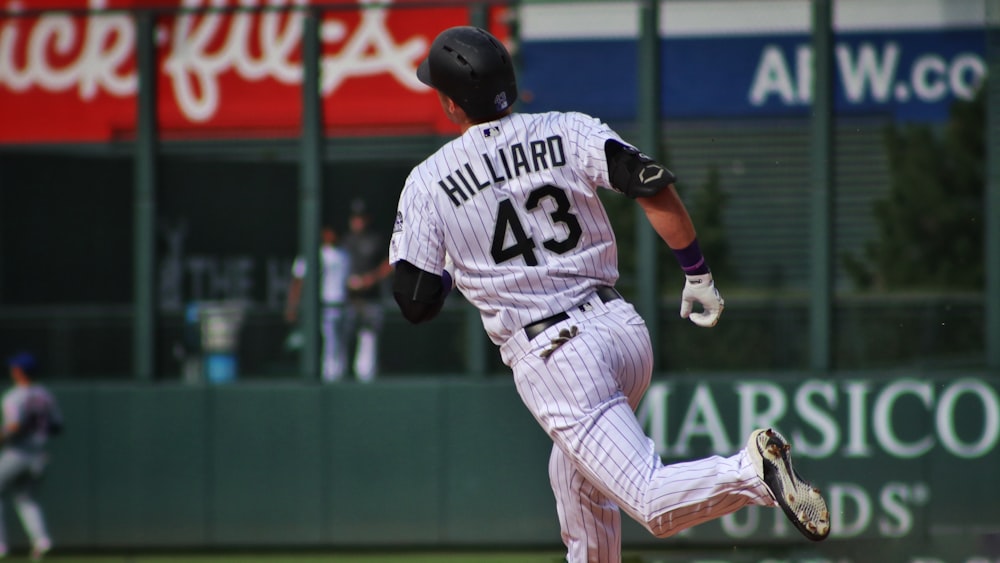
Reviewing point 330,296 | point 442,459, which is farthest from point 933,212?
point 330,296

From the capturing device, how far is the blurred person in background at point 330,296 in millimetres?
8266

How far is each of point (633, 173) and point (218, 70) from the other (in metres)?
6.85

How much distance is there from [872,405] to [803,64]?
2.24m

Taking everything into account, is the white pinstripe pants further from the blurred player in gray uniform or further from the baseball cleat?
the blurred player in gray uniform

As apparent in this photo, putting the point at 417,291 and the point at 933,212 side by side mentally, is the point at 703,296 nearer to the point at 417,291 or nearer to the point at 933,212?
the point at 417,291

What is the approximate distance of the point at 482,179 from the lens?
136 inches

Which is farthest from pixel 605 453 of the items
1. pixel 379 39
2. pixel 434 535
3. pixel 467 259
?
pixel 379 39

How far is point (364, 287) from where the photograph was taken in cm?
829

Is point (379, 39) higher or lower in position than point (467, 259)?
higher

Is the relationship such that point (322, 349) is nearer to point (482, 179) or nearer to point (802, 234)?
point (802, 234)

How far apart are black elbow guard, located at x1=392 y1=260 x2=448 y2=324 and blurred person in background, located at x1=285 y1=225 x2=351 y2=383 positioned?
4858 mm

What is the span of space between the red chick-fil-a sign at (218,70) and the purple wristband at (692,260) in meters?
5.24

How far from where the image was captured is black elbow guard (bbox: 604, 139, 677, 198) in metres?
3.26

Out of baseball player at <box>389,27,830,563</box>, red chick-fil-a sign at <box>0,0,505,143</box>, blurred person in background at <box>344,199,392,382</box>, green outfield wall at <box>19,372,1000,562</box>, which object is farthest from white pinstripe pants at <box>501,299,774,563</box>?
red chick-fil-a sign at <box>0,0,505,143</box>
